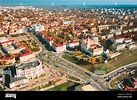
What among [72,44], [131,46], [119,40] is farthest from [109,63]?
[119,40]

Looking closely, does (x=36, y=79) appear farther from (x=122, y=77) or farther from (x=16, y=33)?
(x=16, y=33)

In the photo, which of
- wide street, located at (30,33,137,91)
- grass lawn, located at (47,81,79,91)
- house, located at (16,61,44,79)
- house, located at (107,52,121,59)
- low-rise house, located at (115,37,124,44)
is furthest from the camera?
low-rise house, located at (115,37,124,44)

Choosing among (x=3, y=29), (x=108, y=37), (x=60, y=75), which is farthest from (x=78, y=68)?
(x=3, y=29)

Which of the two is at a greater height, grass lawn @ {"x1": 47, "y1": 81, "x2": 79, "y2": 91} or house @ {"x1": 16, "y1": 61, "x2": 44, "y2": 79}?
house @ {"x1": 16, "y1": 61, "x2": 44, "y2": 79}

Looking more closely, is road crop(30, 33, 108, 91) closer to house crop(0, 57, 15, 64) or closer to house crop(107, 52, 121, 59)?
house crop(0, 57, 15, 64)

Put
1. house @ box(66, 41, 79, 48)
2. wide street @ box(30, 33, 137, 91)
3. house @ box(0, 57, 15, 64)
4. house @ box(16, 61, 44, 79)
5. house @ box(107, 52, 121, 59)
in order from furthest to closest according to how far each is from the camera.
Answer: house @ box(66, 41, 79, 48) < house @ box(107, 52, 121, 59) < house @ box(0, 57, 15, 64) < house @ box(16, 61, 44, 79) < wide street @ box(30, 33, 137, 91)

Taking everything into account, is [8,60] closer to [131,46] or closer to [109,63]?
[109,63]

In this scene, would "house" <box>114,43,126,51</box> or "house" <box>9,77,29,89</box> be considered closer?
"house" <box>9,77,29,89</box>

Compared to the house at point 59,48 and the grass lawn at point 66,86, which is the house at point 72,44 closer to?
the house at point 59,48

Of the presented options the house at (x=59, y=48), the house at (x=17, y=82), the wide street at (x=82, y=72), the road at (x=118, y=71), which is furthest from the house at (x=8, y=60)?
the road at (x=118, y=71)

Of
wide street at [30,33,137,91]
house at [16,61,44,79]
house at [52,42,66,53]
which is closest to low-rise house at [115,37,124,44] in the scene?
house at [52,42,66,53]

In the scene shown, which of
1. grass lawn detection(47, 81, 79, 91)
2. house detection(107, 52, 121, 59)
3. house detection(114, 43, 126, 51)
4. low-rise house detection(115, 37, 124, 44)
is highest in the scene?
low-rise house detection(115, 37, 124, 44)
